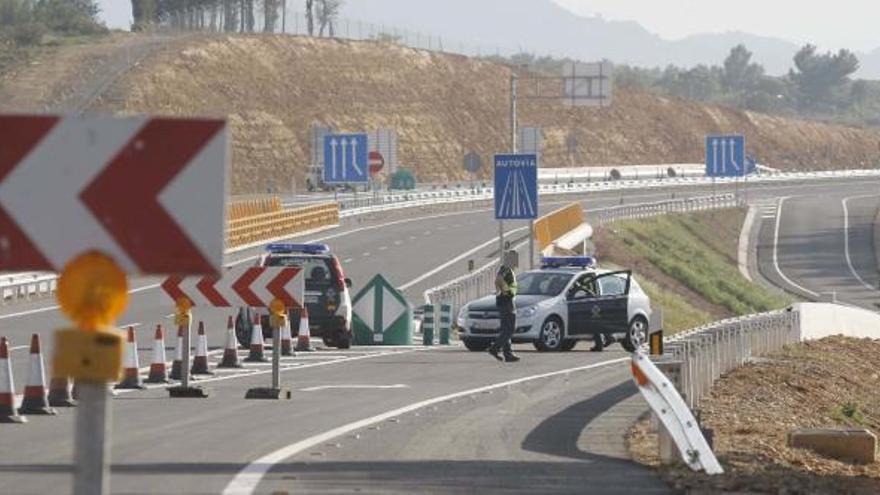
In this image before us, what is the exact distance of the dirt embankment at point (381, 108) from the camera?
131m

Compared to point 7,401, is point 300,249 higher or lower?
higher

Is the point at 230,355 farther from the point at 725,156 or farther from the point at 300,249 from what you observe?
the point at 725,156

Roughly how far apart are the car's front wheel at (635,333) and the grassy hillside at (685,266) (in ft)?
50.0

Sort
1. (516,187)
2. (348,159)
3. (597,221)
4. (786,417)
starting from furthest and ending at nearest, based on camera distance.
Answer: (597,221)
(348,159)
(516,187)
(786,417)

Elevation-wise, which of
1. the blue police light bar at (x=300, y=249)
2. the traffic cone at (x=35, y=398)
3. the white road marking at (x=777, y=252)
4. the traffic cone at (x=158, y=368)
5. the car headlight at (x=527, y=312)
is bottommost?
the white road marking at (x=777, y=252)

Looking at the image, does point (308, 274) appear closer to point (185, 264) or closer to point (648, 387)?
point (648, 387)

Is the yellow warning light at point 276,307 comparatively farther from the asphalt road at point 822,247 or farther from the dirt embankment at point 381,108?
the dirt embankment at point 381,108

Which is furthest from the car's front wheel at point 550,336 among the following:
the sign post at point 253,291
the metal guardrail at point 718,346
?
the sign post at point 253,291

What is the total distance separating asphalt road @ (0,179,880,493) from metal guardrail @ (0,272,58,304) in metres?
13.5

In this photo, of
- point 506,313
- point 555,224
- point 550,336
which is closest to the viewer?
point 506,313

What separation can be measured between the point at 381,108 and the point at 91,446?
139 m

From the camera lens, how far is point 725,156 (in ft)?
328

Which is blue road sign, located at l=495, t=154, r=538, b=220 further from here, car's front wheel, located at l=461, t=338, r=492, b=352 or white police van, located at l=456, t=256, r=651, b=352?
car's front wheel, located at l=461, t=338, r=492, b=352

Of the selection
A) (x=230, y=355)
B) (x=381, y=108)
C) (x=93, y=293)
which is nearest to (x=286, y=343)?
(x=230, y=355)
